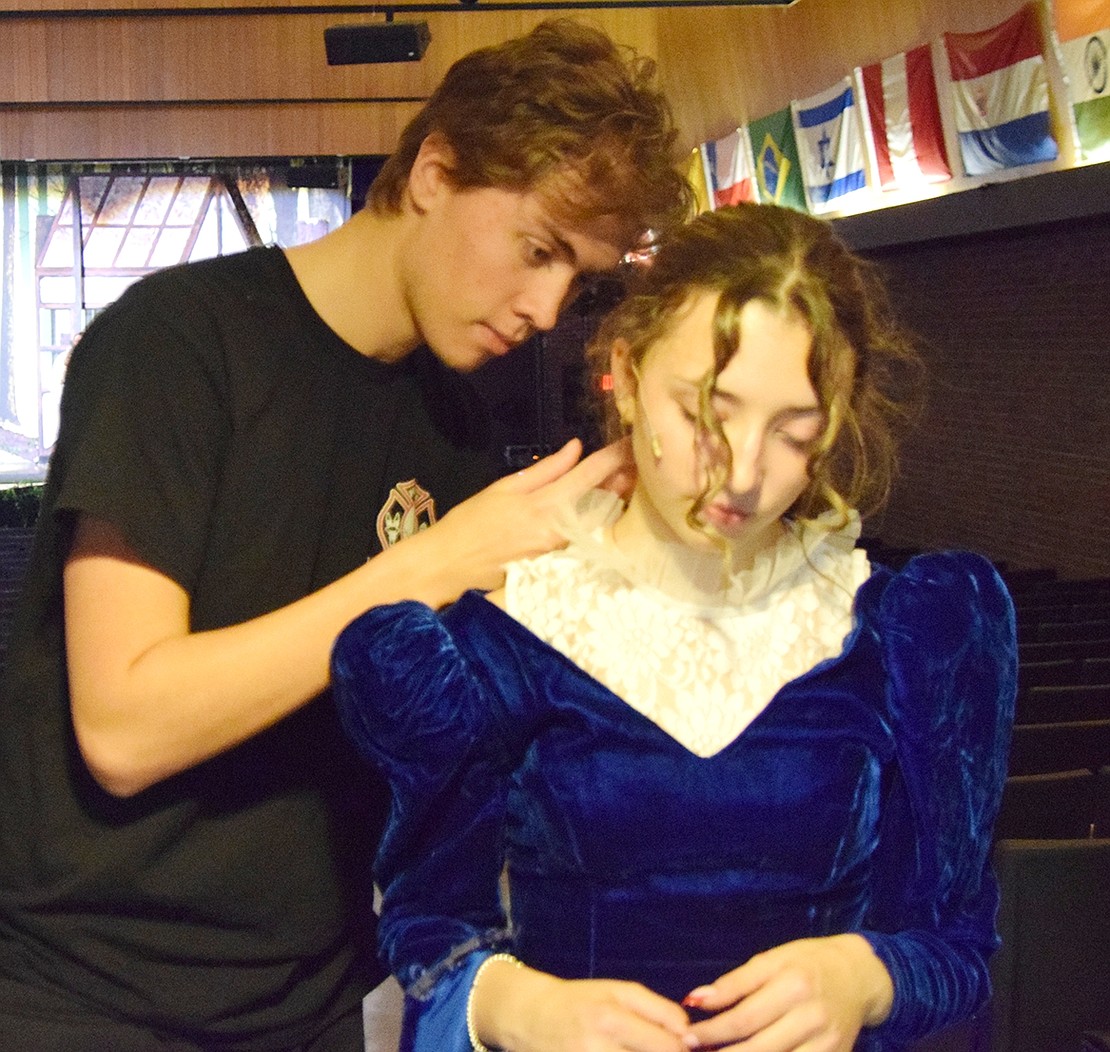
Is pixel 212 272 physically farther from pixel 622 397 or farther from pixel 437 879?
pixel 437 879

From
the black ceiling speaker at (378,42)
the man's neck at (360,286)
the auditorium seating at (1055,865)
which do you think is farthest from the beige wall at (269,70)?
the man's neck at (360,286)

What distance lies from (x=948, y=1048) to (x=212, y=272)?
1.54 metres

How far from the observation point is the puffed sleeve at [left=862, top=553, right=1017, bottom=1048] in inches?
40.3

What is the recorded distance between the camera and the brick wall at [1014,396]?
666cm

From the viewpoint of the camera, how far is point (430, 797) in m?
1.00

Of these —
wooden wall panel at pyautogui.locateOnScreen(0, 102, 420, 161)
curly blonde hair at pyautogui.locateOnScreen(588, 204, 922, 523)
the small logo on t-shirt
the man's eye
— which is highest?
wooden wall panel at pyautogui.locateOnScreen(0, 102, 420, 161)

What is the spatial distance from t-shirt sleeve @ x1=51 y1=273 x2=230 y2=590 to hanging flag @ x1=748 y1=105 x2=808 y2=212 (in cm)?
770

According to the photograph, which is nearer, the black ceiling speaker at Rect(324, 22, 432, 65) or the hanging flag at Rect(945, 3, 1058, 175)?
the hanging flag at Rect(945, 3, 1058, 175)

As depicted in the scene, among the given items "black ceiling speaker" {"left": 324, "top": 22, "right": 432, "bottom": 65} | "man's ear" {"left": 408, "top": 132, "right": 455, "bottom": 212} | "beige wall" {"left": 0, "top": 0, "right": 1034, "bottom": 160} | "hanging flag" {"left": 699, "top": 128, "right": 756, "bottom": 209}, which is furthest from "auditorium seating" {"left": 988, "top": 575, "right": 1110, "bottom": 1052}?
"hanging flag" {"left": 699, "top": 128, "right": 756, "bottom": 209}

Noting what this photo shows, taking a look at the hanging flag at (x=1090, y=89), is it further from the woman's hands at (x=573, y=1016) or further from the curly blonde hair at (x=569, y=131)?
the woman's hands at (x=573, y=1016)

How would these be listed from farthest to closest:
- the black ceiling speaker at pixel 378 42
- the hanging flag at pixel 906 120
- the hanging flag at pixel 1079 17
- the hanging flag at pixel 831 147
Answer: the hanging flag at pixel 831 147 < the hanging flag at pixel 906 120 < the black ceiling speaker at pixel 378 42 < the hanging flag at pixel 1079 17

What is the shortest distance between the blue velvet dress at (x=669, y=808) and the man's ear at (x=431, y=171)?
0.44 m

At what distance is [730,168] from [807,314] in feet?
30.4

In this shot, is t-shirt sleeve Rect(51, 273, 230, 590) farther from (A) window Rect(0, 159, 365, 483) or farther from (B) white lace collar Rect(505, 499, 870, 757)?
(A) window Rect(0, 159, 365, 483)
